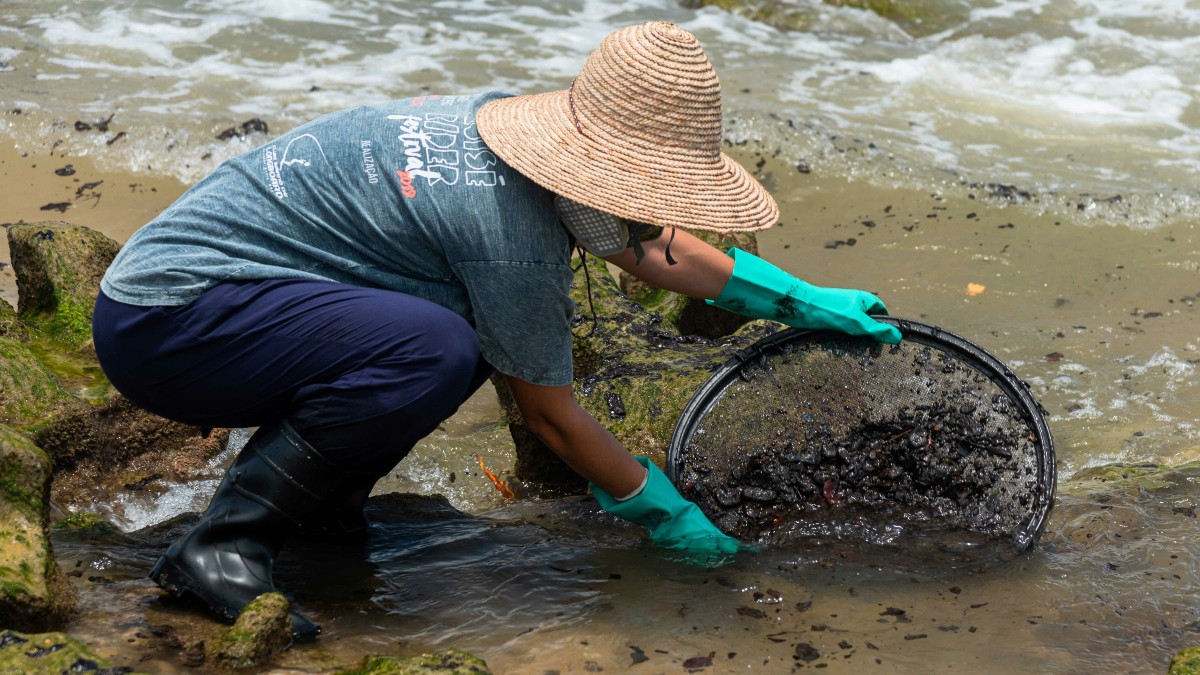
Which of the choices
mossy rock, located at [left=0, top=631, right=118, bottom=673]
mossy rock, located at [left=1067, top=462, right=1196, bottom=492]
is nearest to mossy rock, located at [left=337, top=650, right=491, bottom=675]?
mossy rock, located at [left=0, top=631, right=118, bottom=673]

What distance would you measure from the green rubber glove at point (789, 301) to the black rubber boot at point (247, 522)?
48.0 inches

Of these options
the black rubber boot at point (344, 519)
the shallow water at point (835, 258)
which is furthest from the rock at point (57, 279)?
the black rubber boot at point (344, 519)

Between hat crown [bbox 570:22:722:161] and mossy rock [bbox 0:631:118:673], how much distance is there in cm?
143

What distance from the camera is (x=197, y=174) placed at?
6.30m

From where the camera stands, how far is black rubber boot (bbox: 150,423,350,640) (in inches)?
95.9

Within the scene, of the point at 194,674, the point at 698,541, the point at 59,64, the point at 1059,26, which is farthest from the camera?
the point at 1059,26

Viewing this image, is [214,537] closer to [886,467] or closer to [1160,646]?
[886,467]

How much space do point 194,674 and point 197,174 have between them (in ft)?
15.3

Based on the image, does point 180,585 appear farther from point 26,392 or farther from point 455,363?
point 26,392

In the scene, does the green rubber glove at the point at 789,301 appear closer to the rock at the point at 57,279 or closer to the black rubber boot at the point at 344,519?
the black rubber boot at the point at 344,519

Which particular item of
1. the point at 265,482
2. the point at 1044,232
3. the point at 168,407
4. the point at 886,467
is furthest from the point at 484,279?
the point at 1044,232

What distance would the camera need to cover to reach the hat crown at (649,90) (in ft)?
7.88

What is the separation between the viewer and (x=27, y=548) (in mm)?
2289

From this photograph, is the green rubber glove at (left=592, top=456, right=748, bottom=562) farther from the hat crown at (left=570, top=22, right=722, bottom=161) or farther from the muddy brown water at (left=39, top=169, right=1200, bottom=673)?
the hat crown at (left=570, top=22, right=722, bottom=161)
